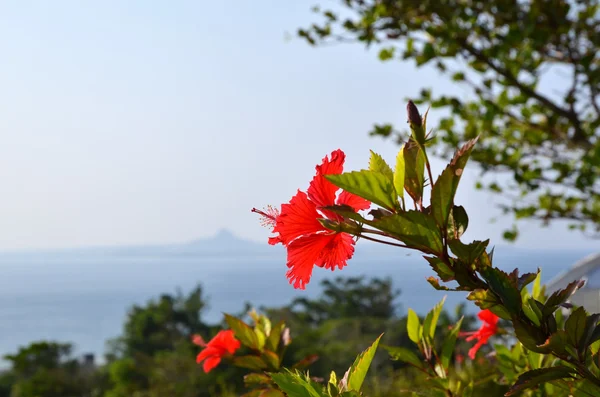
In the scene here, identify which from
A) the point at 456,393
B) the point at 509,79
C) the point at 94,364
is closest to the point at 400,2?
the point at 509,79

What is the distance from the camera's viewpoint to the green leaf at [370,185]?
0.55m

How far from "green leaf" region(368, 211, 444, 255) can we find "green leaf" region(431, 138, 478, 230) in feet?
0.04

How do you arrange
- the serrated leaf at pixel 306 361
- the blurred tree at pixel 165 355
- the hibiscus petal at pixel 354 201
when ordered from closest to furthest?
the hibiscus petal at pixel 354 201
the serrated leaf at pixel 306 361
the blurred tree at pixel 165 355

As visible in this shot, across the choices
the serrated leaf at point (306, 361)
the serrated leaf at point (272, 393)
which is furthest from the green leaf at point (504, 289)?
the serrated leaf at point (306, 361)

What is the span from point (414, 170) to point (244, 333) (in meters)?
0.57

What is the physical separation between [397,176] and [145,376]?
5.00 m

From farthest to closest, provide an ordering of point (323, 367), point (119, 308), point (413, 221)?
point (119, 308), point (323, 367), point (413, 221)

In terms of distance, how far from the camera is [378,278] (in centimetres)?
649

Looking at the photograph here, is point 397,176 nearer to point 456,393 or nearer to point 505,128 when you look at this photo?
point 456,393

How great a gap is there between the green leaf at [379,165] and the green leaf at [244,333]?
50cm

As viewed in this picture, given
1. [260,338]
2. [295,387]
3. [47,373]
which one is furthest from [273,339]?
[47,373]

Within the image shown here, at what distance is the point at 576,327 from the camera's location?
1.86 feet

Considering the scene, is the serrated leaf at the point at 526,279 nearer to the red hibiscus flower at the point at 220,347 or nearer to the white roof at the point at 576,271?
the red hibiscus flower at the point at 220,347

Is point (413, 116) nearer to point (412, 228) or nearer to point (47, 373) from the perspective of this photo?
point (412, 228)
